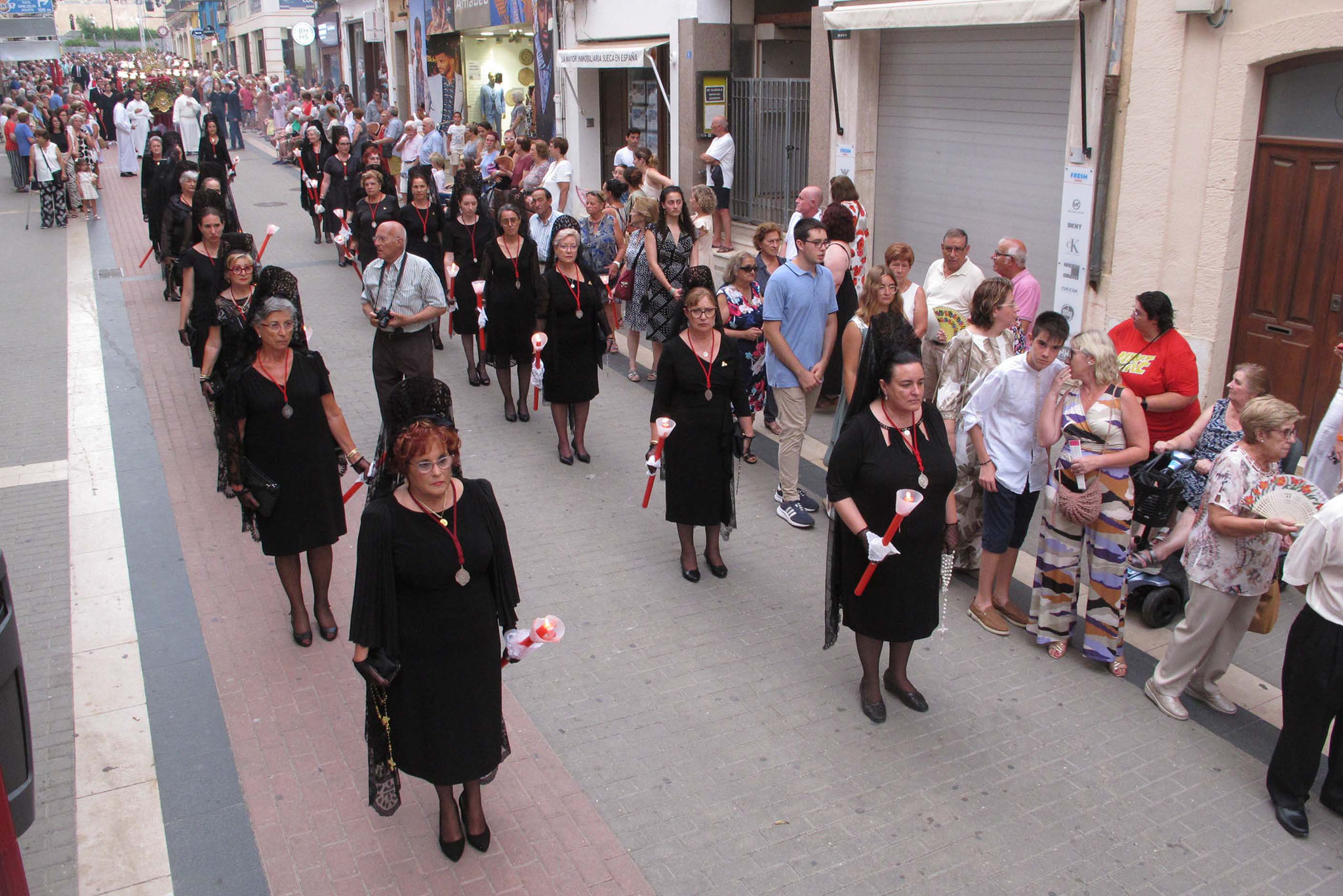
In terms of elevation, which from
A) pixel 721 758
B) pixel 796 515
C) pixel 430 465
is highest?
pixel 430 465

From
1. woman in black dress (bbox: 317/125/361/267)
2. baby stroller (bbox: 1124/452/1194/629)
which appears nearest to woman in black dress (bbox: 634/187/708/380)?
baby stroller (bbox: 1124/452/1194/629)

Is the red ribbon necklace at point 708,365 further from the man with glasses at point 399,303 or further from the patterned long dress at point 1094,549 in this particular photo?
the man with glasses at point 399,303

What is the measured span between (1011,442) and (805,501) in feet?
6.83

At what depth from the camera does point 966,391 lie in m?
6.47

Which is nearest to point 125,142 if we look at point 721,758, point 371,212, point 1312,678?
point 371,212

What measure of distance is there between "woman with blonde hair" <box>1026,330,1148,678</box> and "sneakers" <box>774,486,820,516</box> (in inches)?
80.8

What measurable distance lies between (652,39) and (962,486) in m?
12.2

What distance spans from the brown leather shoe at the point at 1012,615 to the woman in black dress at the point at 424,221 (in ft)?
22.2

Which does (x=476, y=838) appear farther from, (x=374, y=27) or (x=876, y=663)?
(x=374, y=27)

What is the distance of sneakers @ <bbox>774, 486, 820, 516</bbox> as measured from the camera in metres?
7.74

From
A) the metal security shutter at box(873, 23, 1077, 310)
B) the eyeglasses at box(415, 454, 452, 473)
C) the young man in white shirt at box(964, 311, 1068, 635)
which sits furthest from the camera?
the metal security shutter at box(873, 23, 1077, 310)

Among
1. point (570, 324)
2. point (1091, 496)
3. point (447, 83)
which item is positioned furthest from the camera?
point (447, 83)

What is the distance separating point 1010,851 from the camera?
176 inches

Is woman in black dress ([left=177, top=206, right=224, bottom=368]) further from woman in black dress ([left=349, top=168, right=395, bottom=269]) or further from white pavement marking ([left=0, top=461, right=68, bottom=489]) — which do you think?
woman in black dress ([left=349, top=168, right=395, bottom=269])
